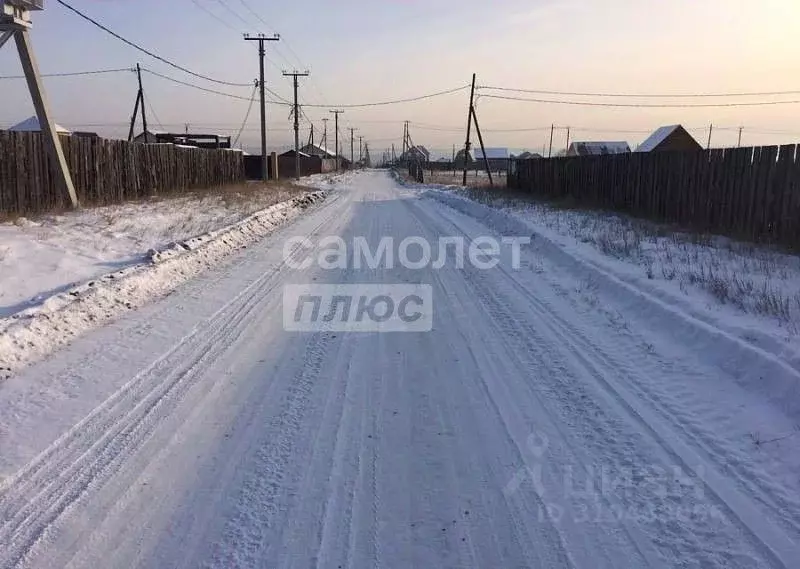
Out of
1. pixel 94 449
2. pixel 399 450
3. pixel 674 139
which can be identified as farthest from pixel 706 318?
pixel 674 139

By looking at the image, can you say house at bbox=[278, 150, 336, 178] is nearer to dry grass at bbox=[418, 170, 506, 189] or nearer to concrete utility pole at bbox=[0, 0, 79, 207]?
dry grass at bbox=[418, 170, 506, 189]

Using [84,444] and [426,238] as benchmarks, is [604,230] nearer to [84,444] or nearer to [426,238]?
[426,238]

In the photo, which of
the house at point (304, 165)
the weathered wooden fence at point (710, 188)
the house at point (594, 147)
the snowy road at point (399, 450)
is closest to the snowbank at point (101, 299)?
the snowy road at point (399, 450)

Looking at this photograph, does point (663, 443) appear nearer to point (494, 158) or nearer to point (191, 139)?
point (191, 139)

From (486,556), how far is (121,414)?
117 inches

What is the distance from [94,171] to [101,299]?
1325cm

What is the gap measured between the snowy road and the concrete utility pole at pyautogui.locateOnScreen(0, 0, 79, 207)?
11.2m

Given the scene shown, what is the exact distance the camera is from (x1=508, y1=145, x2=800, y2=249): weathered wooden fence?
11.7m

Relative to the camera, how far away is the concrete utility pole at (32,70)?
14.3m

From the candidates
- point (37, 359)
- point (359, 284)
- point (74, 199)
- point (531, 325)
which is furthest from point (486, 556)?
point (74, 199)

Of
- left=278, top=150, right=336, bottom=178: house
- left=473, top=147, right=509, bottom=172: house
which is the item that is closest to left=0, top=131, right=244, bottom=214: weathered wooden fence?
left=278, top=150, right=336, bottom=178: house

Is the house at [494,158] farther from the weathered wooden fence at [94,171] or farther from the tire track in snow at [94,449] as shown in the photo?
the tire track in snow at [94,449]

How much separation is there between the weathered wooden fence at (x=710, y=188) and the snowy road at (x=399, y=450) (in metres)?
7.22

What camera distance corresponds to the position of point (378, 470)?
12.3 ft
